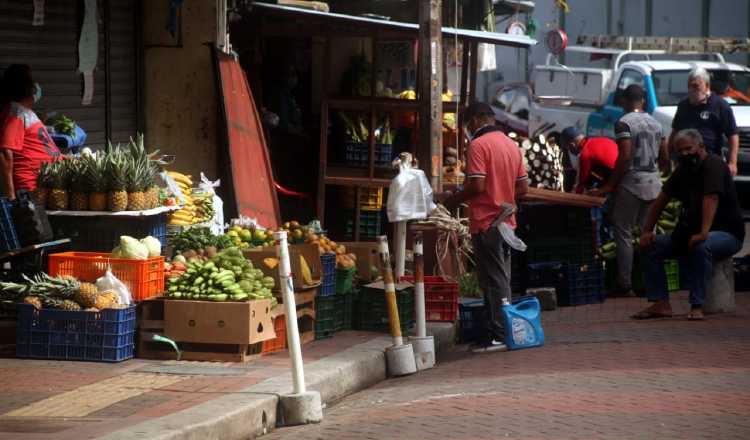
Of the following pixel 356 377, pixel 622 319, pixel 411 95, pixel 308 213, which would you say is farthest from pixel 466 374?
pixel 411 95

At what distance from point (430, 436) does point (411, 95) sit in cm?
1076

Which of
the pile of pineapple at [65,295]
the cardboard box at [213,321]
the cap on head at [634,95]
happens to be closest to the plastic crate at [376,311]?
the cardboard box at [213,321]

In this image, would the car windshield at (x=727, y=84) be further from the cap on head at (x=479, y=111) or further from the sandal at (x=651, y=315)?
the cap on head at (x=479, y=111)

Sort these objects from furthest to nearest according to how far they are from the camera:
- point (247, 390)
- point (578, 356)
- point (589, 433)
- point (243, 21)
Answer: point (243, 21) → point (578, 356) → point (247, 390) → point (589, 433)

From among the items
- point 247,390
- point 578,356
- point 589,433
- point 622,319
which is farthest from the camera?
point 622,319

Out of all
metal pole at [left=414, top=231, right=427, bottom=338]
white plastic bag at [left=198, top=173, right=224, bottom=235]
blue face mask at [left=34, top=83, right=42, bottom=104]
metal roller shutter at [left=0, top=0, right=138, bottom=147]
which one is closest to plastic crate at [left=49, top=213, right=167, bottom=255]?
blue face mask at [left=34, top=83, right=42, bottom=104]

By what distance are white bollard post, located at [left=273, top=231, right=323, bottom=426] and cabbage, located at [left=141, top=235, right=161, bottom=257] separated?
2.27m

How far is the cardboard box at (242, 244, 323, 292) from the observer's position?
1072cm

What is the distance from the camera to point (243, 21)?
16.7m

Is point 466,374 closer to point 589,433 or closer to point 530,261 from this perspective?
point 589,433

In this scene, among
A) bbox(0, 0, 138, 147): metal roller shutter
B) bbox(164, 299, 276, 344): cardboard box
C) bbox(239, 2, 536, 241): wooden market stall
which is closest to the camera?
bbox(164, 299, 276, 344): cardboard box

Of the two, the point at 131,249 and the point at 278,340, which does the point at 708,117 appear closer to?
the point at 278,340

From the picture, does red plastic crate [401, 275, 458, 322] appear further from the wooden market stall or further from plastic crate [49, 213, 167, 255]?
the wooden market stall

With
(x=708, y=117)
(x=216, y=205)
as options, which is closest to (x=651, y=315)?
(x=708, y=117)
